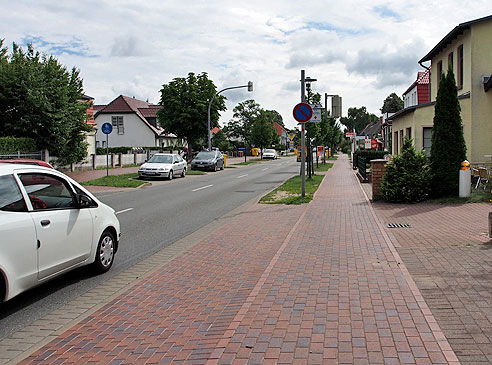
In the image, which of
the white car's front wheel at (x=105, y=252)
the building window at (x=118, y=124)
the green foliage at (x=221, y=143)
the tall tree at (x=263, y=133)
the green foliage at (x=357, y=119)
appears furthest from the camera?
the green foliage at (x=357, y=119)

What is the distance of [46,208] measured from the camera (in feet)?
19.7

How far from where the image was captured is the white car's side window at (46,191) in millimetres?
5852

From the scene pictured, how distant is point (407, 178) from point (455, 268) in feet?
25.7

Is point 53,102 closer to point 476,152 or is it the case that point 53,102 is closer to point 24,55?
point 24,55

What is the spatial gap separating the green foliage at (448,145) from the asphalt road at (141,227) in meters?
6.10

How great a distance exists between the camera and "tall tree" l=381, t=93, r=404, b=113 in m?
118

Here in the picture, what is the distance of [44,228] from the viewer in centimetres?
578

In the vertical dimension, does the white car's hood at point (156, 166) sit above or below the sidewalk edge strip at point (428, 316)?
above

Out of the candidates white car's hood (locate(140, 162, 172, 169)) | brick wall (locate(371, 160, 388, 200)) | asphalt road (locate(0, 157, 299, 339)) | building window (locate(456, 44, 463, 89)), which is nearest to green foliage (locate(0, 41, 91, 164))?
white car's hood (locate(140, 162, 172, 169))

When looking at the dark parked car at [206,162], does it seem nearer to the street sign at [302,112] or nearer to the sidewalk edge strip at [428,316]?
the street sign at [302,112]

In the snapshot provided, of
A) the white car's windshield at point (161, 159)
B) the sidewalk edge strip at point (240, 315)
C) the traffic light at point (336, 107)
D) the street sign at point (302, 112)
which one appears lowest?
the sidewalk edge strip at point (240, 315)

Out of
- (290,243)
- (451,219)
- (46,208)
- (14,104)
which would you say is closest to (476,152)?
(451,219)

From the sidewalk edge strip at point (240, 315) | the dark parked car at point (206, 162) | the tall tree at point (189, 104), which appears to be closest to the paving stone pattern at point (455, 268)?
the sidewalk edge strip at point (240, 315)

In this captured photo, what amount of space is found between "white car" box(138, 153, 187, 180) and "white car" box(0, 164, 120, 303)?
69.7 ft
